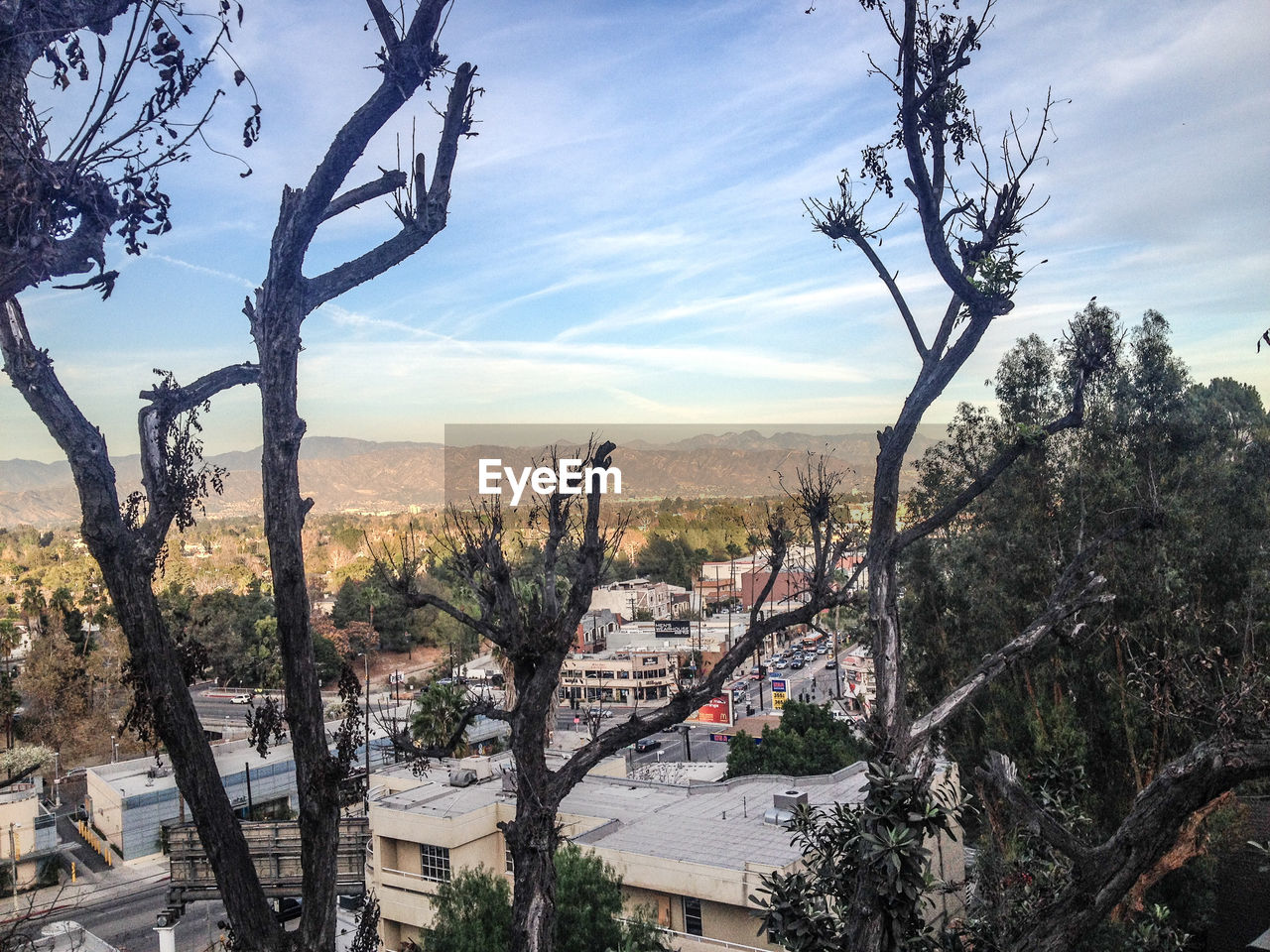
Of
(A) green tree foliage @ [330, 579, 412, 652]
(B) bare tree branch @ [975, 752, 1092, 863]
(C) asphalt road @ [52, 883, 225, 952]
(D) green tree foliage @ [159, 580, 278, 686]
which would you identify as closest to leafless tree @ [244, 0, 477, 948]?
(B) bare tree branch @ [975, 752, 1092, 863]

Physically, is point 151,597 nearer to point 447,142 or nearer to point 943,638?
point 447,142

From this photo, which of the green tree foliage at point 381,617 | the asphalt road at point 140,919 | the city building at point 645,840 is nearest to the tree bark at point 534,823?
the city building at point 645,840

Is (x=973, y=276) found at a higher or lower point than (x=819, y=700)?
higher

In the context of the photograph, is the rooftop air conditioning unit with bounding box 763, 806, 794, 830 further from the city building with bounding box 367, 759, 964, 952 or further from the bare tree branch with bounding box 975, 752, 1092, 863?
the bare tree branch with bounding box 975, 752, 1092, 863

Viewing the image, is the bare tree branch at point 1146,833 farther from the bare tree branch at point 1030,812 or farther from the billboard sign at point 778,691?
the billboard sign at point 778,691

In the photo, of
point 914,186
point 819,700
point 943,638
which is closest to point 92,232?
point 914,186

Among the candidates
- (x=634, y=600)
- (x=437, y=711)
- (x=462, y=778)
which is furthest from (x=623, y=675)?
(x=462, y=778)
